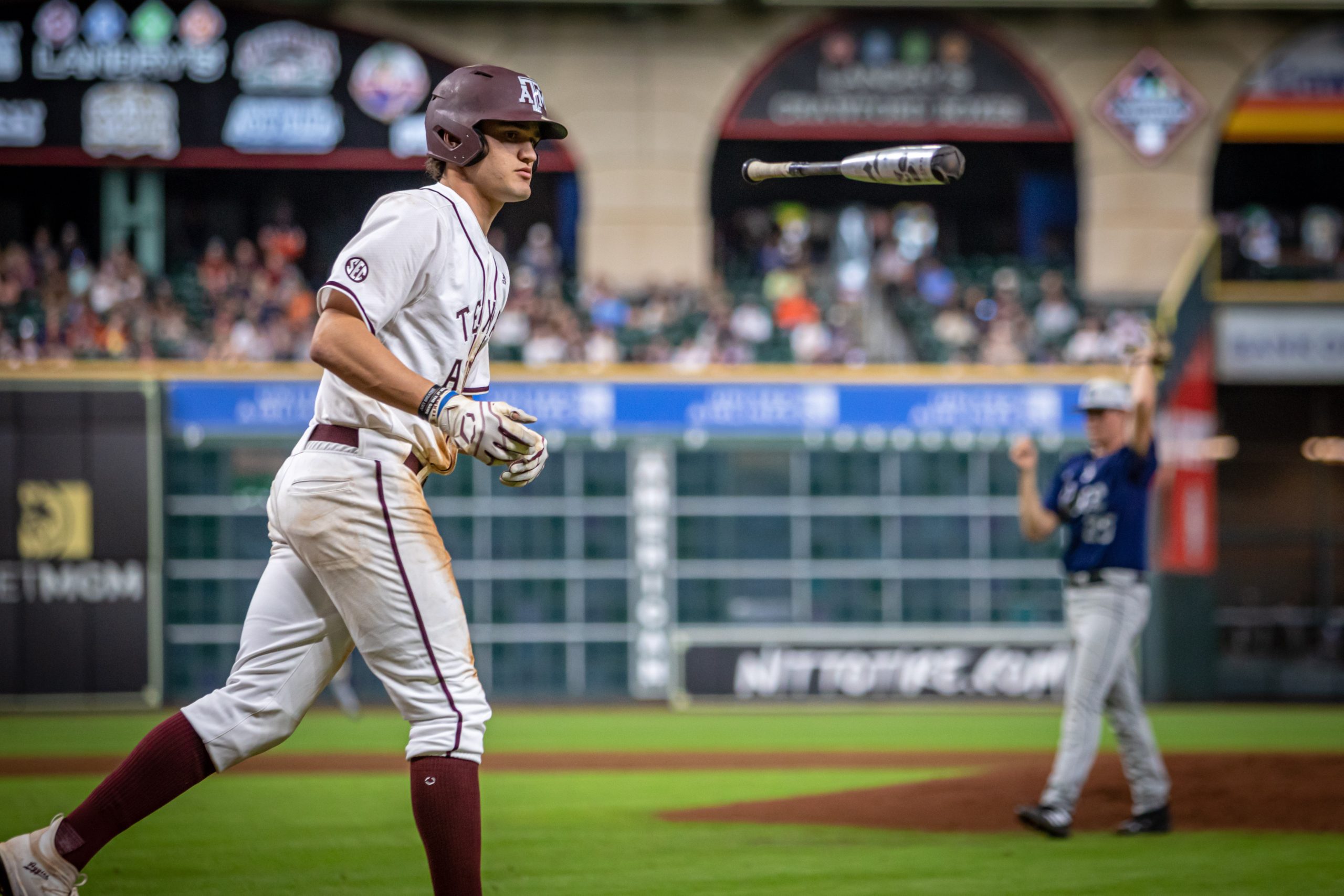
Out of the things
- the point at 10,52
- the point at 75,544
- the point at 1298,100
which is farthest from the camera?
the point at 1298,100

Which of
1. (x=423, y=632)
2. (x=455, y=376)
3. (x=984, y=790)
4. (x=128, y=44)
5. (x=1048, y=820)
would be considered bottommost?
(x=984, y=790)

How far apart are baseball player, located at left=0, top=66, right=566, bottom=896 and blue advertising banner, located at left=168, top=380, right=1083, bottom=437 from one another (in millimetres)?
12798

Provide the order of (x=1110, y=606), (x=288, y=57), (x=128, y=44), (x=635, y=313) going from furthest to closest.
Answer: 1. (x=288, y=57)
2. (x=128, y=44)
3. (x=635, y=313)
4. (x=1110, y=606)

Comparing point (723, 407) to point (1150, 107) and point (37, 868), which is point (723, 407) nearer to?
point (1150, 107)

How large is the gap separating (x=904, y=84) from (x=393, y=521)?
19.8m

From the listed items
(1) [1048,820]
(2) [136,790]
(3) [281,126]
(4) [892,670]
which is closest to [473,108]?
(2) [136,790]

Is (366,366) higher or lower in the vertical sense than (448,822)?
higher

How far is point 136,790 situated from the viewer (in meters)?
3.96

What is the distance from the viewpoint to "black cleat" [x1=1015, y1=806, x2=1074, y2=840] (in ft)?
21.6

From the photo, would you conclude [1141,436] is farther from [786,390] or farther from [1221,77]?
[1221,77]

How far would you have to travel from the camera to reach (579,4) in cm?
2200

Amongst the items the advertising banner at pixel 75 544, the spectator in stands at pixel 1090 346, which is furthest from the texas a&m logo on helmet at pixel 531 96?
the spectator in stands at pixel 1090 346

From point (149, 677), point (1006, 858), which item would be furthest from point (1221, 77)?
point (1006, 858)

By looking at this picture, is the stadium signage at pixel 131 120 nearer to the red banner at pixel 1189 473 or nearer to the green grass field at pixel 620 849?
the green grass field at pixel 620 849
